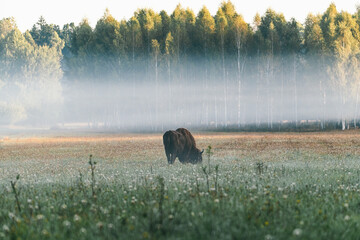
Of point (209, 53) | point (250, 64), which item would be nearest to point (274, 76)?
point (250, 64)

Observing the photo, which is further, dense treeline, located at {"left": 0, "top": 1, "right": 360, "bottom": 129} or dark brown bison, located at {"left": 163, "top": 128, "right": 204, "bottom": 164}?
dense treeline, located at {"left": 0, "top": 1, "right": 360, "bottom": 129}

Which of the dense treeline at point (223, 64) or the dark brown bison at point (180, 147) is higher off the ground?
the dense treeline at point (223, 64)

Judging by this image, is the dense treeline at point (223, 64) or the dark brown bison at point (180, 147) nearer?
the dark brown bison at point (180, 147)

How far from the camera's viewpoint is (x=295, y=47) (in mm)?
61219

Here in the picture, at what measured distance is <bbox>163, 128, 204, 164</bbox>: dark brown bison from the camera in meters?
18.3

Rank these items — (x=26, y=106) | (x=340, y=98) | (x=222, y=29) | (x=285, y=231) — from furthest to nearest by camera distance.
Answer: (x=26, y=106), (x=222, y=29), (x=340, y=98), (x=285, y=231)

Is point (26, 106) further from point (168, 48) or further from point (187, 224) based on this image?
point (187, 224)

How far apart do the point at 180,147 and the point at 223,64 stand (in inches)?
1717

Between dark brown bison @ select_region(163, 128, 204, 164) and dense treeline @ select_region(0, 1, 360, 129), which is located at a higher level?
dense treeline @ select_region(0, 1, 360, 129)

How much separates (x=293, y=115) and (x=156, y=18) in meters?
26.7

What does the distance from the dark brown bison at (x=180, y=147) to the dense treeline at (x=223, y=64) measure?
39.3 metres

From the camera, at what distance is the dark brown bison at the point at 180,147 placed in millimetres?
18297

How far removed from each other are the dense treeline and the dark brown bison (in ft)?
129

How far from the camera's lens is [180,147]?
18.7 meters
